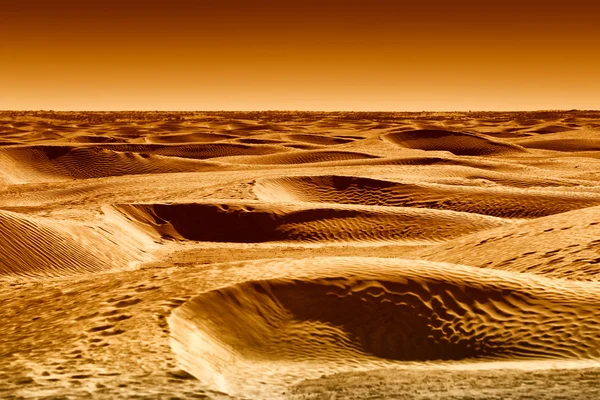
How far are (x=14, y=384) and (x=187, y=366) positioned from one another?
1043mm

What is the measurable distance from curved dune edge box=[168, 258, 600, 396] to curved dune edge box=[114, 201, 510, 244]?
6.83m

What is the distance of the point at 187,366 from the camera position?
16.1 ft

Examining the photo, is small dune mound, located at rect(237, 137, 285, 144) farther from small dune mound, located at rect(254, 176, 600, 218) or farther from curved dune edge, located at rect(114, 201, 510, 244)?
curved dune edge, located at rect(114, 201, 510, 244)

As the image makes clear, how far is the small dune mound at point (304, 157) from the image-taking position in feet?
96.0

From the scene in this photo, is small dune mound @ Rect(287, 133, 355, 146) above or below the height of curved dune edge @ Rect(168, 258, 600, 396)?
below

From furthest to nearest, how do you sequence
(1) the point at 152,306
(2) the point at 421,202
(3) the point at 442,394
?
(2) the point at 421,202 < (1) the point at 152,306 < (3) the point at 442,394

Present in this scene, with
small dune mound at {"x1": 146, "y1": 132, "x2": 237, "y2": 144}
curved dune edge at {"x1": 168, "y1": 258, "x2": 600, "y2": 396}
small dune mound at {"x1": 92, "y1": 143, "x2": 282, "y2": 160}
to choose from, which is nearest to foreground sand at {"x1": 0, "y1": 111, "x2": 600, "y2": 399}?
curved dune edge at {"x1": 168, "y1": 258, "x2": 600, "y2": 396}

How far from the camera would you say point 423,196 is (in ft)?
57.7

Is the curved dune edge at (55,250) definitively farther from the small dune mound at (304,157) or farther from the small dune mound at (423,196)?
the small dune mound at (304,157)

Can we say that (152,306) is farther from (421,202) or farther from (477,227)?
(421,202)


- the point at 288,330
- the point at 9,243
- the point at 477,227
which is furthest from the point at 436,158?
the point at 288,330

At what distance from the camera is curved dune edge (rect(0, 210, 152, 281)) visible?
1059cm

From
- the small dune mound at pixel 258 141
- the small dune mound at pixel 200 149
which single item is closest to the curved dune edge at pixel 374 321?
the small dune mound at pixel 200 149

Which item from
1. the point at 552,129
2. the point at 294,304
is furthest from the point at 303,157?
the point at 552,129
